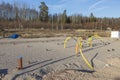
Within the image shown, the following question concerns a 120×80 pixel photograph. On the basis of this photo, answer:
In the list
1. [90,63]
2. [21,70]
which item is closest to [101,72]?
[90,63]

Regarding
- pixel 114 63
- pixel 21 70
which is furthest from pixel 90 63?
pixel 21 70

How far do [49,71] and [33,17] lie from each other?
2104 inches

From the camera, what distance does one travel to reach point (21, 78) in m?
6.27

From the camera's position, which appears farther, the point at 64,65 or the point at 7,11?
the point at 7,11

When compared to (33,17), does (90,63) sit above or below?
below

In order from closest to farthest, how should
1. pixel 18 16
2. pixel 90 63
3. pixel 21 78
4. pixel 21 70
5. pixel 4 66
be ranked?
pixel 21 78 → pixel 21 70 → pixel 4 66 → pixel 90 63 → pixel 18 16

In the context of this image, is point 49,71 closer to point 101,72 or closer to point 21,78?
point 21,78

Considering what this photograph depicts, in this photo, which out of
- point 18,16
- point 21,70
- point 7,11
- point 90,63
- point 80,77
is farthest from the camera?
point 7,11

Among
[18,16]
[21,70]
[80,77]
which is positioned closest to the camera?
[80,77]

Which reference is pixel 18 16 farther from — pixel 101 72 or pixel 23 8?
pixel 101 72

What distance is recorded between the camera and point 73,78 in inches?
260

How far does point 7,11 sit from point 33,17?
830 centimetres

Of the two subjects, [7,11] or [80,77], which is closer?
[80,77]

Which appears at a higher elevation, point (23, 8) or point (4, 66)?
point (23, 8)
